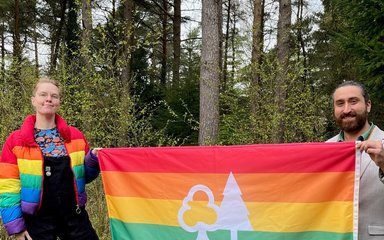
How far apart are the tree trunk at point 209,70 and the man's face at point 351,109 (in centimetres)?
620

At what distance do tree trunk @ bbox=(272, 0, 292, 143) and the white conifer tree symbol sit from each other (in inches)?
216

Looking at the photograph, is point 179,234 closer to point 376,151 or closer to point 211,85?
point 376,151

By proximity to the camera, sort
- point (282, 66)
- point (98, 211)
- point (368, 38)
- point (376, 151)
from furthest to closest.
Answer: point (282, 66)
point (368, 38)
point (98, 211)
point (376, 151)

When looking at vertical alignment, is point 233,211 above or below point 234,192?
below

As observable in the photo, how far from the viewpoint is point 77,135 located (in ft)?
11.5

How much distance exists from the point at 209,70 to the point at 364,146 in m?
6.77

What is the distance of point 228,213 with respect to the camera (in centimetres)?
342

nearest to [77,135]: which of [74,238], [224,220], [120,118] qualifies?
[74,238]

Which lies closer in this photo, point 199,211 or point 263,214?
point 263,214

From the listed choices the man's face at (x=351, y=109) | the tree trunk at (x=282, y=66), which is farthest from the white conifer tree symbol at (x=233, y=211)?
the tree trunk at (x=282, y=66)

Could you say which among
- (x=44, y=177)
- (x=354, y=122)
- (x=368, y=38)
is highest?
(x=368, y=38)

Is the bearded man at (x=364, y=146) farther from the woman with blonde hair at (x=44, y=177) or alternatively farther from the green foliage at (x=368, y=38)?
the green foliage at (x=368, y=38)

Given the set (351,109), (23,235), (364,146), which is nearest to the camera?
(364,146)

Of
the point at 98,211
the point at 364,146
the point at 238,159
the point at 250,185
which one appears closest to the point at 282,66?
the point at 98,211
